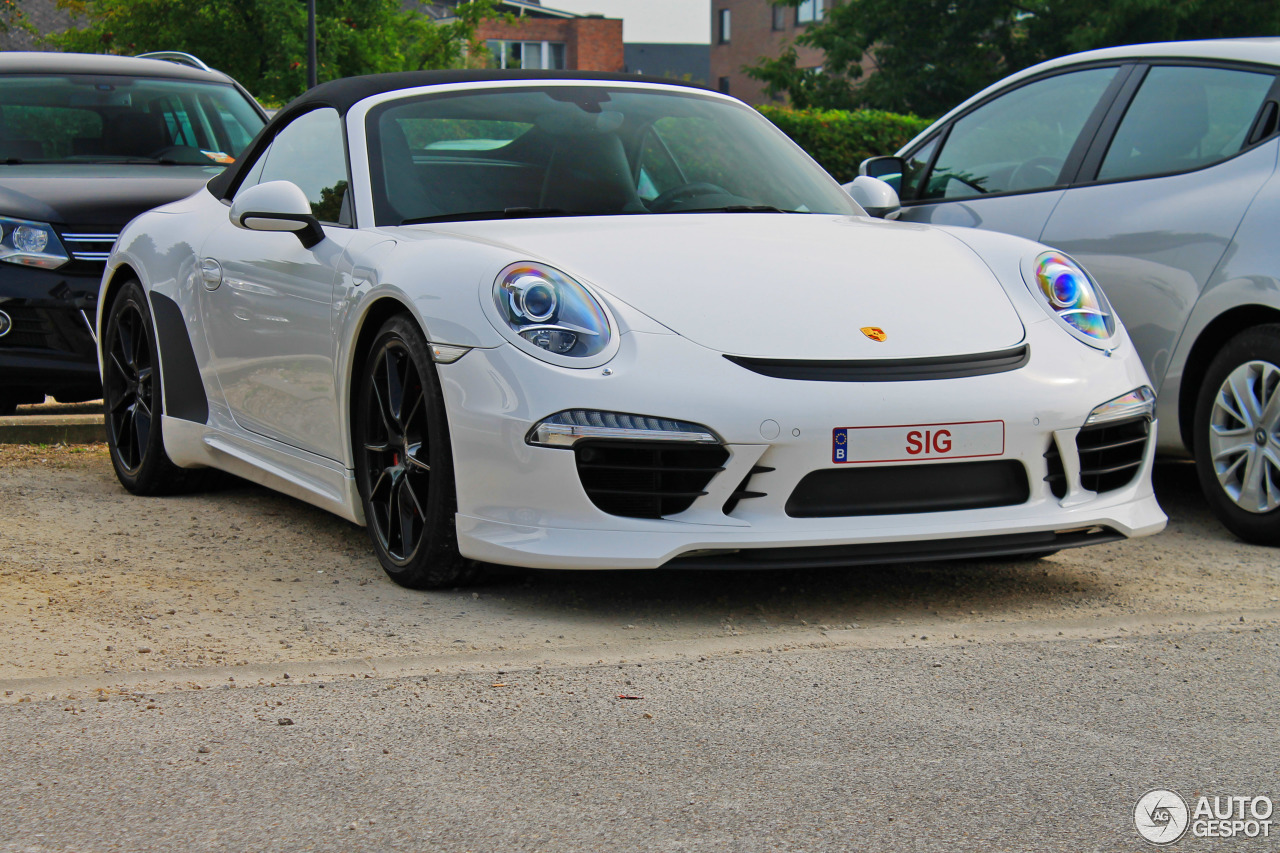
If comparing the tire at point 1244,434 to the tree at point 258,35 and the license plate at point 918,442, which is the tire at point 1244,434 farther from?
the tree at point 258,35

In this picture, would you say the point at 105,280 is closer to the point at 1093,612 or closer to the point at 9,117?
the point at 9,117

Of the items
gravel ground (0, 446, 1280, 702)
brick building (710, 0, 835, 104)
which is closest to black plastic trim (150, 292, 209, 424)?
gravel ground (0, 446, 1280, 702)

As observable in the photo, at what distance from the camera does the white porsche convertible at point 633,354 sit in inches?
151

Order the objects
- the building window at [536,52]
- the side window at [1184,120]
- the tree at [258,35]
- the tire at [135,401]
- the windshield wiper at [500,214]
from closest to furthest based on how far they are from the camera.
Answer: the windshield wiper at [500,214] → the side window at [1184,120] → the tire at [135,401] → the tree at [258,35] → the building window at [536,52]

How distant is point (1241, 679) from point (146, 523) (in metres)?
3.64

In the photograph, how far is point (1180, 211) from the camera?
17.5ft

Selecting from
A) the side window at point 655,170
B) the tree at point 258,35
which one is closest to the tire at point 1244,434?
the side window at point 655,170

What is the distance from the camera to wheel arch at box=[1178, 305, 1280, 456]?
5133 millimetres

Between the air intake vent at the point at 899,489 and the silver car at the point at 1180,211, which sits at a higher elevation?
the silver car at the point at 1180,211

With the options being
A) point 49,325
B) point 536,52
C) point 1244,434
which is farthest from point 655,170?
point 536,52

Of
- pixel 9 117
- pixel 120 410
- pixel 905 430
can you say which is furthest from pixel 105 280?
pixel 905 430

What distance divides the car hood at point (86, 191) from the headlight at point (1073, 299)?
4435mm

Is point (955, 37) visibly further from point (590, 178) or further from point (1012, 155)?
point (590, 178)

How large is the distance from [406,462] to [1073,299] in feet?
6.44
